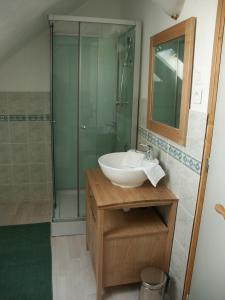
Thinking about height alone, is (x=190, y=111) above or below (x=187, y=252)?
above

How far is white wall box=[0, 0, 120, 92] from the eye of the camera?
281 centimetres

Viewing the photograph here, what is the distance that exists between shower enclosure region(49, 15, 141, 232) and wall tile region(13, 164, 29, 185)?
1.92ft

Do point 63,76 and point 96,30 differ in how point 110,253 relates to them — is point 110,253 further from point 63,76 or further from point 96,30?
point 96,30

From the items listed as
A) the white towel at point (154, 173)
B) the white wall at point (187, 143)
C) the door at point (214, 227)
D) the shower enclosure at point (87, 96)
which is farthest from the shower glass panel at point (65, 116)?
the door at point (214, 227)

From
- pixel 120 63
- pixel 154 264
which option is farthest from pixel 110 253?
pixel 120 63

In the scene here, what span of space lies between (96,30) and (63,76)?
513mm

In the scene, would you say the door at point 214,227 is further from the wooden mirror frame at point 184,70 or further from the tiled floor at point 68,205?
the tiled floor at point 68,205

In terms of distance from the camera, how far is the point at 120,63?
Answer: 2531 millimetres

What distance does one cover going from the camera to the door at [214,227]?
1251mm

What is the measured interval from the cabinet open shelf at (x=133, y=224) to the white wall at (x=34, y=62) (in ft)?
5.76

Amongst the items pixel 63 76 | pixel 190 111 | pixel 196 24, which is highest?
pixel 196 24

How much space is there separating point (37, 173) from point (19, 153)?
32 centimetres

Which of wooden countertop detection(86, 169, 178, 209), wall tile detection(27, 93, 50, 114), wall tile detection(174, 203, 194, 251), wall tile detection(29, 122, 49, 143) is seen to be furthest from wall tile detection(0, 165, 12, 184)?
wall tile detection(174, 203, 194, 251)

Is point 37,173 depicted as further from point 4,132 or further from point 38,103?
point 38,103
